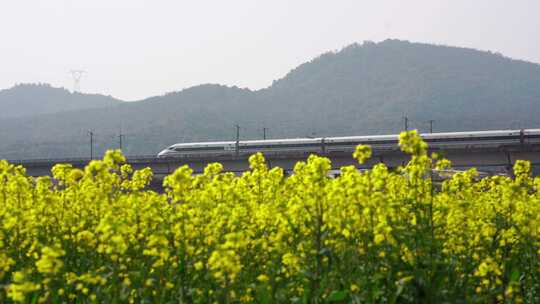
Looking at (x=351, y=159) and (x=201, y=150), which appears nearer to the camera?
(x=351, y=159)

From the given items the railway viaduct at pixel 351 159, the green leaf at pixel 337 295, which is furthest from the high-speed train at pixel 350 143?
the green leaf at pixel 337 295

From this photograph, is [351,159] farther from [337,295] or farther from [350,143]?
[337,295]

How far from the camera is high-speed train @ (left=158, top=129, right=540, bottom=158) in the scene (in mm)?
53000

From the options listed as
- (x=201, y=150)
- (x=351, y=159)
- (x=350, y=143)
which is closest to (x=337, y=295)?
(x=351, y=159)

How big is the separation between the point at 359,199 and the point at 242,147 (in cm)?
5603

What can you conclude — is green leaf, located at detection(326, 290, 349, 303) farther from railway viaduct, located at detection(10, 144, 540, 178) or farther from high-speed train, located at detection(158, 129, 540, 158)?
high-speed train, located at detection(158, 129, 540, 158)

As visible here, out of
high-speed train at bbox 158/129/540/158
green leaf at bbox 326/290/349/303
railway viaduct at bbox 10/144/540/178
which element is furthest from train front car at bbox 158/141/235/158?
green leaf at bbox 326/290/349/303

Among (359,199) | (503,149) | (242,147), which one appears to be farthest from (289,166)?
(359,199)

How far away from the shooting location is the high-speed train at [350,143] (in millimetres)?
53000

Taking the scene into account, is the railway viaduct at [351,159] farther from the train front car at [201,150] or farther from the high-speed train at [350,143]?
the train front car at [201,150]

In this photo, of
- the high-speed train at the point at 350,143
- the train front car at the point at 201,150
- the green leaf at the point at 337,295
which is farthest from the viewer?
the train front car at the point at 201,150

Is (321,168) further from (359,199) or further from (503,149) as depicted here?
(503,149)

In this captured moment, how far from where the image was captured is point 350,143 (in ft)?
194

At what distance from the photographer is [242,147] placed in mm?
62812
